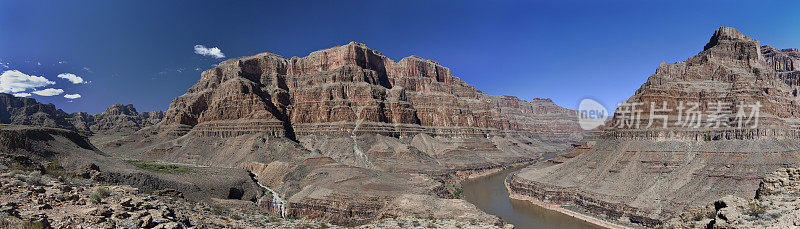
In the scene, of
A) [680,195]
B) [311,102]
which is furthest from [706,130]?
[311,102]

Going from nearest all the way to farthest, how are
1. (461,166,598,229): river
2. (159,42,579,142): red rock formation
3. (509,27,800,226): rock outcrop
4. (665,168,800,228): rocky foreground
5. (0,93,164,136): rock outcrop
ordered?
(665,168,800,228): rocky foreground, (509,27,800,226): rock outcrop, (461,166,598,229): river, (159,42,579,142): red rock formation, (0,93,164,136): rock outcrop

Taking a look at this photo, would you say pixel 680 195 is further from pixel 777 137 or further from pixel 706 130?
pixel 777 137

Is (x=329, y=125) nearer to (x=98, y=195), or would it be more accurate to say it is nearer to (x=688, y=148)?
(x=688, y=148)

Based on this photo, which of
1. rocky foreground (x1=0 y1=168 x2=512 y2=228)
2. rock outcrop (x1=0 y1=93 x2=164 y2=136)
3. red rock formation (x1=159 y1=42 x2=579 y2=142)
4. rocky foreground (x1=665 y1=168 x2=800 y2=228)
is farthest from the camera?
rock outcrop (x1=0 y1=93 x2=164 y2=136)

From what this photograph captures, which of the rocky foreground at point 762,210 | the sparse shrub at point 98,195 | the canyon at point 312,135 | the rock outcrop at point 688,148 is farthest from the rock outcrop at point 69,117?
the rocky foreground at point 762,210

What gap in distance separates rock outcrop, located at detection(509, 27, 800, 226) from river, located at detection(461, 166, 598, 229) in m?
2.86

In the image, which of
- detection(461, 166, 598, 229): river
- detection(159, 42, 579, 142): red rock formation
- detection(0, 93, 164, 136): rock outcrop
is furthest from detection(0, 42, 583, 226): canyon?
detection(461, 166, 598, 229): river

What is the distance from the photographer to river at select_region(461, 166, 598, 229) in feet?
135

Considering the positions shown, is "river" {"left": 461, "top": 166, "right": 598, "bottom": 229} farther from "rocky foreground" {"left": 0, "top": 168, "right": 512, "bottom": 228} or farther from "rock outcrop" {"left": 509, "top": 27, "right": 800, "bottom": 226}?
"rocky foreground" {"left": 0, "top": 168, "right": 512, "bottom": 228}

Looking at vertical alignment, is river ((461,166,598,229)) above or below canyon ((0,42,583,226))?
below

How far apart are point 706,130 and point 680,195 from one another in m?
17.1

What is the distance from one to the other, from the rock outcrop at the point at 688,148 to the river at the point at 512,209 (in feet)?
9.40

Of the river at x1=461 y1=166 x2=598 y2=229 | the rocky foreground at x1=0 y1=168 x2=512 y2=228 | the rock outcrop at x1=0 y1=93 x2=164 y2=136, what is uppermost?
the rock outcrop at x1=0 y1=93 x2=164 y2=136

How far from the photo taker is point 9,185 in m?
13.9
